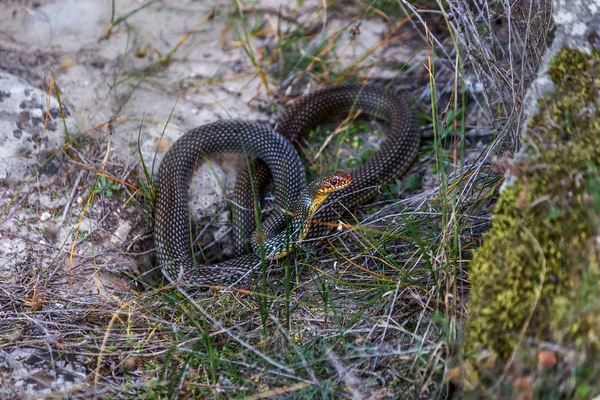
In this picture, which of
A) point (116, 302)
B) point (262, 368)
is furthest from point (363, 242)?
point (116, 302)

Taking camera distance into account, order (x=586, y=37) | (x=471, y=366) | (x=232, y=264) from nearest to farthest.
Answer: (x=471, y=366) → (x=586, y=37) → (x=232, y=264)

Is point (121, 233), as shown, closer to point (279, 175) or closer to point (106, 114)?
point (106, 114)

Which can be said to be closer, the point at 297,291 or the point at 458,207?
the point at 458,207

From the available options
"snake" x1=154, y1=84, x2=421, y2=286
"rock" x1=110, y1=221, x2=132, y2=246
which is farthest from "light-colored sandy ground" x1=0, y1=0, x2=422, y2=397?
"snake" x1=154, y1=84, x2=421, y2=286

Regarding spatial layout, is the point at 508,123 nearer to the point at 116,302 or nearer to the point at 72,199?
the point at 116,302

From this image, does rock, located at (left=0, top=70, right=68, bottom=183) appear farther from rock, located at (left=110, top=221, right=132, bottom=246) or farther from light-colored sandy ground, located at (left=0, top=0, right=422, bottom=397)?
rock, located at (left=110, top=221, right=132, bottom=246)

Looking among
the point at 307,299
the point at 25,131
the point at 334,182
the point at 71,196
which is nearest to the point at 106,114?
the point at 25,131
